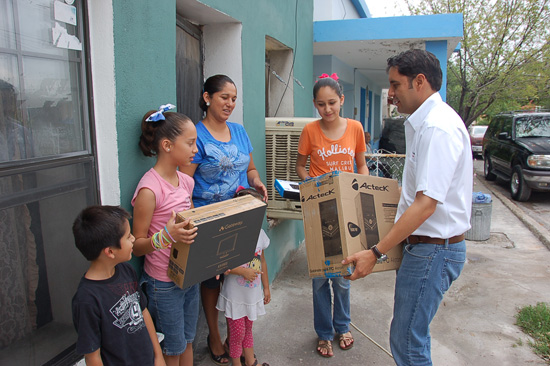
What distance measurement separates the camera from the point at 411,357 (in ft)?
6.77

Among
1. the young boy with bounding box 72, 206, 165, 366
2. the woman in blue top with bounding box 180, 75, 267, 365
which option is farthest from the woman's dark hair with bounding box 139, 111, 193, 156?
the young boy with bounding box 72, 206, 165, 366

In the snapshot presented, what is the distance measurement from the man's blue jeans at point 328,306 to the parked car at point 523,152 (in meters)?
7.50

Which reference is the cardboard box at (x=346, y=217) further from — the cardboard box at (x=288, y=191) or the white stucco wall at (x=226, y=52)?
the white stucco wall at (x=226, y=52)

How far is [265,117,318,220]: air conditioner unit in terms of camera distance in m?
4.04

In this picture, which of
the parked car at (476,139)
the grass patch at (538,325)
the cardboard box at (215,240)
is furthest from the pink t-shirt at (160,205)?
the parked car at (476,139)

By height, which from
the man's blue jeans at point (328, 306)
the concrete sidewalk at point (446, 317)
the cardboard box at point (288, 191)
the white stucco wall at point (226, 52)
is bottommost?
the concrete sidewalk at point (446, 317)

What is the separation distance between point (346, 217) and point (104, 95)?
1355 millimetres

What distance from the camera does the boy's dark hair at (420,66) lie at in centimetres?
201

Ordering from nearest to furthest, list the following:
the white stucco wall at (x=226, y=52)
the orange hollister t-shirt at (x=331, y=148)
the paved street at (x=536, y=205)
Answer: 1. the orange hollister t-shirt at (x=331, y=148)
2. the white stucco wall at (x=226, y=52)
3. the paved street at (x=536, y=205)

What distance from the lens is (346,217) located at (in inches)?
87.0

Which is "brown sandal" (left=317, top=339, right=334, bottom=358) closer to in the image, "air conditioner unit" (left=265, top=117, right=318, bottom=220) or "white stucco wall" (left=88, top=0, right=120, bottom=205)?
"air conditioner unit" (left=265, top=117, right=318, bottom=220)

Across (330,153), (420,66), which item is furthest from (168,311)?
(420,66)

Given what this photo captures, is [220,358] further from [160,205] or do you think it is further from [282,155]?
→ [282,155]

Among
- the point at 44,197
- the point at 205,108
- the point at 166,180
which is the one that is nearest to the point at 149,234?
the point at 166,180
